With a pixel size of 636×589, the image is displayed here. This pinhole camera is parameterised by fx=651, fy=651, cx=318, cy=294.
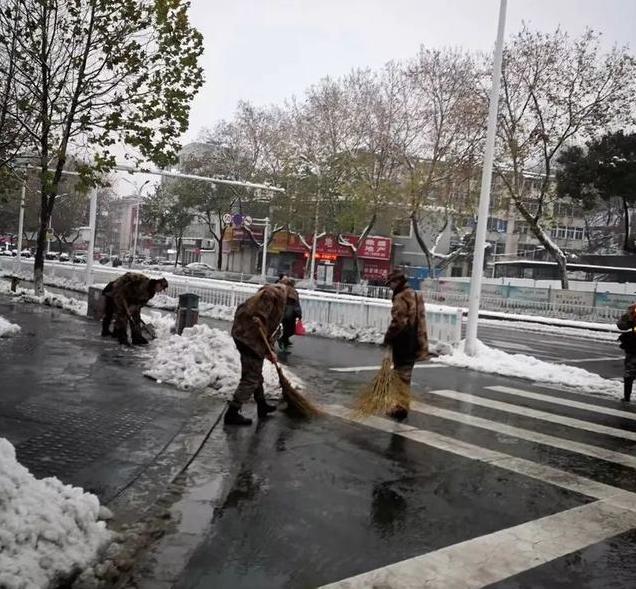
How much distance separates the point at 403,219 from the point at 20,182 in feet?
83.8

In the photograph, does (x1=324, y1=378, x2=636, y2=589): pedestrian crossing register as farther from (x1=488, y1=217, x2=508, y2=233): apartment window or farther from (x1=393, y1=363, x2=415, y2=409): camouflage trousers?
(x1=488, y1=217, x2=508, y2=233): apartment window

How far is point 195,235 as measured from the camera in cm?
7556

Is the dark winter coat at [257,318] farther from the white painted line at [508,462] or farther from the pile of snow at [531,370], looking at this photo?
the pile of snow at [531,370]

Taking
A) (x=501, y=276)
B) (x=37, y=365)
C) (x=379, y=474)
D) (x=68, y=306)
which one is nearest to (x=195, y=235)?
(x=501, y=276)

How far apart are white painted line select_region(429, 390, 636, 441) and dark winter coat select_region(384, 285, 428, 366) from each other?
1.74 m

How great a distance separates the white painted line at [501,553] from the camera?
12.0ft

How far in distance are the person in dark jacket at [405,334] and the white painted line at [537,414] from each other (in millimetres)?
1705

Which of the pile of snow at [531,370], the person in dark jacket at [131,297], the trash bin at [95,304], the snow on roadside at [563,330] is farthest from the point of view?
the snow on roadside at [563,330]

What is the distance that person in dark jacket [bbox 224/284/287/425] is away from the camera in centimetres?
686

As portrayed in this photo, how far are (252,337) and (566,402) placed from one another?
520 centimetres

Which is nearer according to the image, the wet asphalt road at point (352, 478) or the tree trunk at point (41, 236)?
the wet asphalt road at point (352, 478)

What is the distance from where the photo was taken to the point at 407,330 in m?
7.66

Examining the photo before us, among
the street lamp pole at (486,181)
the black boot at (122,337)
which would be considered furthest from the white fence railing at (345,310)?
the black boot at (122,337)

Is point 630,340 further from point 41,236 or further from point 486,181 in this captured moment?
point 41,236
